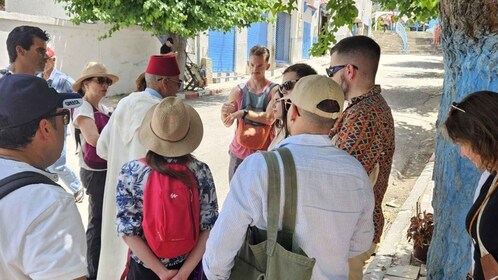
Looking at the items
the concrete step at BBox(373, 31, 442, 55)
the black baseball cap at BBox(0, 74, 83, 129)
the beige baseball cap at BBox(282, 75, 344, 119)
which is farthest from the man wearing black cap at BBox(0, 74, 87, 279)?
the concrete step at BBox(373, 31, 442, 55)

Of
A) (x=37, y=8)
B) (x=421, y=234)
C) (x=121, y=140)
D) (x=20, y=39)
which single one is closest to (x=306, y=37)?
(x=37, y=8)

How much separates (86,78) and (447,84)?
2.56m

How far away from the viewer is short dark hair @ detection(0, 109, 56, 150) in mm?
1496

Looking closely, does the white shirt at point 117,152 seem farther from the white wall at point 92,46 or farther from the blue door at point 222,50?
the blue door at point 222,50

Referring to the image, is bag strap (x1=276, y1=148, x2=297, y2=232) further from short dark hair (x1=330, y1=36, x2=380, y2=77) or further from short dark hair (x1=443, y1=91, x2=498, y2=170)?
short dark hair (x1=330, y1=36, x2=380, y2=77)

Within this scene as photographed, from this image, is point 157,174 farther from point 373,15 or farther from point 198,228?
point 373,15

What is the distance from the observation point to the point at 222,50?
19.2 metres

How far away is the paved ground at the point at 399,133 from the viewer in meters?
6.65

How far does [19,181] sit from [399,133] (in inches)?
391

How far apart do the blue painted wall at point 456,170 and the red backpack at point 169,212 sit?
58.8 inches

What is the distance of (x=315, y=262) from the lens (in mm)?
1750

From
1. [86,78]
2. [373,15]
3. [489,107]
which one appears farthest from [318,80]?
[373,15]

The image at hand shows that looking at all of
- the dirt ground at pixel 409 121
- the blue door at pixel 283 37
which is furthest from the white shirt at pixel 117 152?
the blue door at pixel 283 37

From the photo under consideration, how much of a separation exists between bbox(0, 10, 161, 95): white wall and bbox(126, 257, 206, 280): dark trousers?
9468 millimetres
